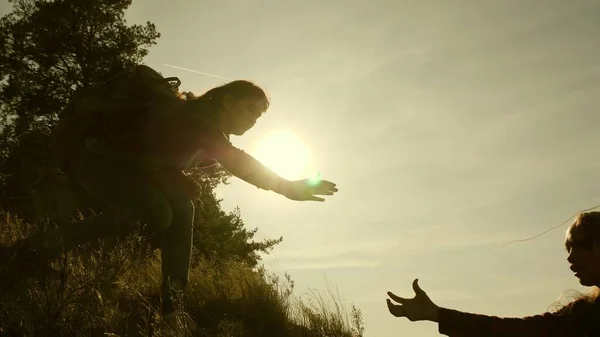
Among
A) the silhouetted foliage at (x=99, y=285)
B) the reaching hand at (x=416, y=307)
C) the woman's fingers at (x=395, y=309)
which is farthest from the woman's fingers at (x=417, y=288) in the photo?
the silhouetted foliage at (x=99, y=285)

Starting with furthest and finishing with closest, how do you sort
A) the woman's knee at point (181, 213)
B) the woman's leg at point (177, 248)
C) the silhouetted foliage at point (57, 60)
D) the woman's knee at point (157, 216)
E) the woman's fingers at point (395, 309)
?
the silhouetted foliage at point (57, 60) < the woman's knee at point (181, 213) < the woman's leg at point (177, 248) < the woman's knee at point (157, 216) < the woman's fingers at point (395, 309)

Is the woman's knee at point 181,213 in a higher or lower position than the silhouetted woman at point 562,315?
higher

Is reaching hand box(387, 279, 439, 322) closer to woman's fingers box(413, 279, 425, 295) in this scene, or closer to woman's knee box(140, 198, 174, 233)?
woman's fingers box(413, 279, 425, 295)

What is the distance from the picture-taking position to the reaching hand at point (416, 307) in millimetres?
2422

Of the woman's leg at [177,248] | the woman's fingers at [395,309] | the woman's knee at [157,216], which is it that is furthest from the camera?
the woman's leg at [177,248]

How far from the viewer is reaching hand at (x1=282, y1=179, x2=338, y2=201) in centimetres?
352

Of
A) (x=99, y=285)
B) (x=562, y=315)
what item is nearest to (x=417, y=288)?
(x=562, y=315)

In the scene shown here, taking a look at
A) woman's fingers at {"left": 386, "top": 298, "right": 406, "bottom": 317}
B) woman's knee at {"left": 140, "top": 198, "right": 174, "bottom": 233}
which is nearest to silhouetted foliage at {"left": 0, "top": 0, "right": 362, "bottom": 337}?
woman's knee at {"left": 140, "top": 198, "right": 174, "bottom": 233}

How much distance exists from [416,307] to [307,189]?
1280mm

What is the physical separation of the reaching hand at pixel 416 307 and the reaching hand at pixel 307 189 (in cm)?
117

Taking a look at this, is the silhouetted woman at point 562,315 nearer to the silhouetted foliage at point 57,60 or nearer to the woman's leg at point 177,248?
the woman's leg at point 177,248

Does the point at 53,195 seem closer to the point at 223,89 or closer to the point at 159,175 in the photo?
the point at 159,175

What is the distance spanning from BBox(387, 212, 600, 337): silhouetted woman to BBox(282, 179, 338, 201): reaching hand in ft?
3.86

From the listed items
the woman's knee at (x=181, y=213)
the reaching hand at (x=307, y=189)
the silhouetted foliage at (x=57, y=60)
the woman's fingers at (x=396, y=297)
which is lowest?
the woman's fingers at (x=396, y=297)
